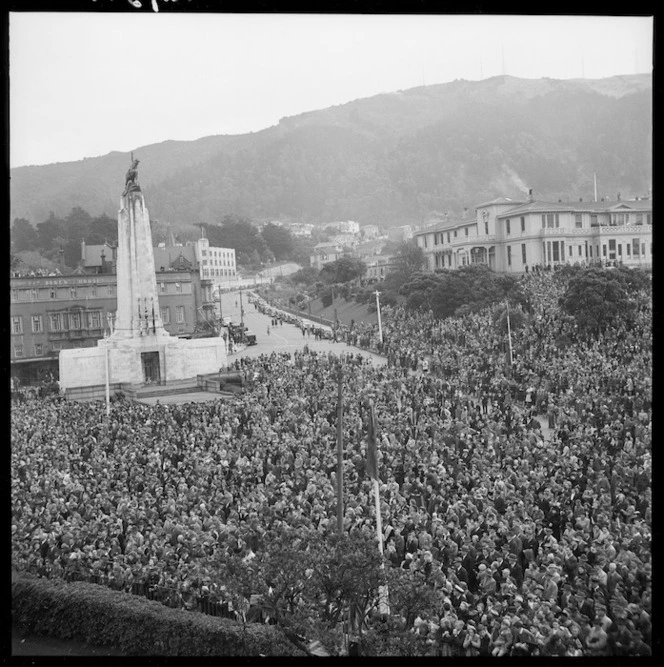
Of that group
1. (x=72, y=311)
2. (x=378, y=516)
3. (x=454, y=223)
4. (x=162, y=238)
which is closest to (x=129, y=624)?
(x=378, y=516)

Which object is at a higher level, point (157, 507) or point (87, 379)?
point (87, 379)

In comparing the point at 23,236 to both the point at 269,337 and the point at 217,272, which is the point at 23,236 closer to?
the point at 217,272

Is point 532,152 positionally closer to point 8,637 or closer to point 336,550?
point 336,550

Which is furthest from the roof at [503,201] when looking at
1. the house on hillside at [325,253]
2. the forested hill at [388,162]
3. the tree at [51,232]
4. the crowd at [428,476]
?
the tree at [51,232]

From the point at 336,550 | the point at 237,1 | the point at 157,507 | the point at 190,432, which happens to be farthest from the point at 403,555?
the point at 237,1

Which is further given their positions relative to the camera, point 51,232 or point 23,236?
point 51,232

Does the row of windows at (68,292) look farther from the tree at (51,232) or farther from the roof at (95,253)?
the tree at (51,232)

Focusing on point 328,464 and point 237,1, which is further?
point 328,464
